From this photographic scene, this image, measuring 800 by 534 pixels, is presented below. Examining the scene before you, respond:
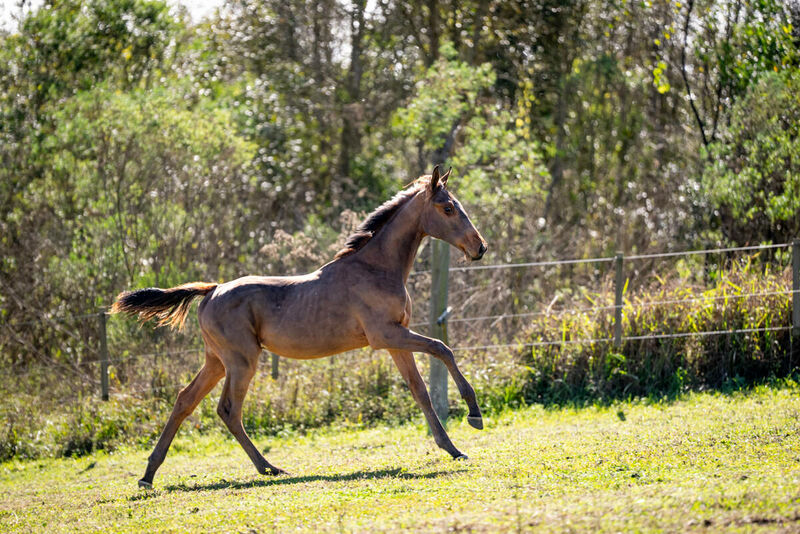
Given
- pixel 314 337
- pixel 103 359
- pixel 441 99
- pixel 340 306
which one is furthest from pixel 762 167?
pixel 103 359

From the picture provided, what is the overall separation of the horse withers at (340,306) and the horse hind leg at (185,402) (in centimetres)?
1

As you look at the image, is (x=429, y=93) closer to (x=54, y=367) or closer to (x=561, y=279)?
(x=561, y=279)

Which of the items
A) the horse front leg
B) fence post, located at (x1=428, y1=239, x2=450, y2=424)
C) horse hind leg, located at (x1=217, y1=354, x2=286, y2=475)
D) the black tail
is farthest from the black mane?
fence post, located at (x1=428, y1=239, x2=450, y2=424)

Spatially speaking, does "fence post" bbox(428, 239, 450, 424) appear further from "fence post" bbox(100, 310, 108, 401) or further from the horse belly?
"fence post" bbox(100, 310, 108, 401)

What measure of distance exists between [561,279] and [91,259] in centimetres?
844

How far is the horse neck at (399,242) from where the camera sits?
26.7 ft

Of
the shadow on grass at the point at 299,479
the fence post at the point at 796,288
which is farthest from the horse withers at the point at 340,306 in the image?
the fence post at the point at 796,288

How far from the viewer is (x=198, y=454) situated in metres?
10.6

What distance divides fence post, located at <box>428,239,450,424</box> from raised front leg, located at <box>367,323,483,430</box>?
2.83m

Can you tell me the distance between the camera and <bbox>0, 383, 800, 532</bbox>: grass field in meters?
5.14

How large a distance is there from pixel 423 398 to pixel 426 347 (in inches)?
22.3

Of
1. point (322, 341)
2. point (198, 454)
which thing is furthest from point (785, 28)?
point (198, 454)

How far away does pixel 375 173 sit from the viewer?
23.1 meters

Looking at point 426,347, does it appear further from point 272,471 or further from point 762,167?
point 762,167
